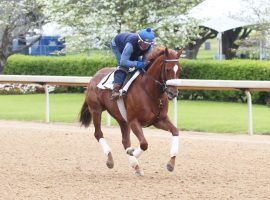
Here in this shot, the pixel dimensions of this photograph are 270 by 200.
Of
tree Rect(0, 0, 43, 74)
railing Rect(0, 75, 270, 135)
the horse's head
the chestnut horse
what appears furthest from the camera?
tree Rect(0, 0, 43, 74)

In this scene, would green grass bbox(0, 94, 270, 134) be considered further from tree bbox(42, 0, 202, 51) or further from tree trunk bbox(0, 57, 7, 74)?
tree trunk bbox(0, 57, 7, 74)

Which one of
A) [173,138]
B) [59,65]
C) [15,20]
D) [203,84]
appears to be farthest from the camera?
[15,20]

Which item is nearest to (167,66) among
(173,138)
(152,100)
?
(152,100)

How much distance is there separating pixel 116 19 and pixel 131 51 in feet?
47.7

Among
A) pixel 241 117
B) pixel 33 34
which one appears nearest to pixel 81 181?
pixel 241 117

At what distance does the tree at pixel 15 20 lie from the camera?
98.8ft

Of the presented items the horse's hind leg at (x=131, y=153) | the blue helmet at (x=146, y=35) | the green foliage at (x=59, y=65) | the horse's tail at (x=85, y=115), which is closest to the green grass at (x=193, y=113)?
the green foliage at (x=59, y=65)

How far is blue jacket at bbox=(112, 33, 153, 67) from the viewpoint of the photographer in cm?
1009

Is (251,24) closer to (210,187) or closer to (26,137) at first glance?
(26,137)

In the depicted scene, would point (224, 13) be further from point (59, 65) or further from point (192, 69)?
point (59, 65)

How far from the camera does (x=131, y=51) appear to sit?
10.1 meters

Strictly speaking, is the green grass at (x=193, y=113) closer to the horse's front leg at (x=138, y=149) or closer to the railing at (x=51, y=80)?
the railing at (x=51, y=80)

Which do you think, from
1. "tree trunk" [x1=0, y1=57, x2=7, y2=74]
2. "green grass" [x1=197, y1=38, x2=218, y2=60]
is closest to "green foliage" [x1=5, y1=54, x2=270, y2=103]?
"tree trunk" [x1=0, y1=57, x2=7, y2=74]

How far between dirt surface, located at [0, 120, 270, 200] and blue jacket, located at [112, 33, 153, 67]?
1.42m
